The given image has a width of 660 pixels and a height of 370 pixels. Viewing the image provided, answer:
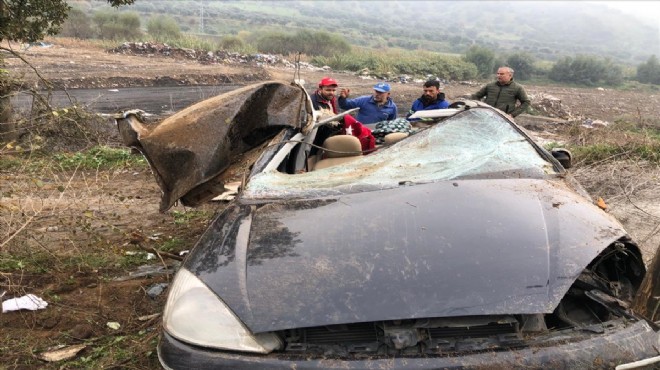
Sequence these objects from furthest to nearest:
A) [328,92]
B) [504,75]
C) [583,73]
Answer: [583,73] < [504,75] < [328,92]

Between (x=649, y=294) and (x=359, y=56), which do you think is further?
(x=359, y=56)

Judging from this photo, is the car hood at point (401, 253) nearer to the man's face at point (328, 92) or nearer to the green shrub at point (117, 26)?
the man's face at point (328, 92)

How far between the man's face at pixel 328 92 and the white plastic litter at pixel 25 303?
4.06 metres

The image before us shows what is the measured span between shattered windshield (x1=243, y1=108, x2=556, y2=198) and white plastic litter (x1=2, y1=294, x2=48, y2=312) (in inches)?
71.1

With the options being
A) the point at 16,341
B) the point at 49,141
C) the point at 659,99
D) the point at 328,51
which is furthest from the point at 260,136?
the point at 328,51

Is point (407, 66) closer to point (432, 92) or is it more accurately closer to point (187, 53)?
point (187, 53)

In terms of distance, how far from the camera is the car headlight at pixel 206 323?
1882 millimetres

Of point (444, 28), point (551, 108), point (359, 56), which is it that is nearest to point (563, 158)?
point (551, 108)

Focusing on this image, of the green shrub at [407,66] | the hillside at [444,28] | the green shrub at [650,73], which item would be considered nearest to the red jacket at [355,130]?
the green shrub at [407,66]

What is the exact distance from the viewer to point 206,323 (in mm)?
1949

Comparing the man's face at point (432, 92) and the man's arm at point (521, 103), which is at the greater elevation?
the man's face at point (432, 92)

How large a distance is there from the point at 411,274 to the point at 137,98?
48.8ft

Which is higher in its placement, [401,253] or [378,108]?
[401,253]

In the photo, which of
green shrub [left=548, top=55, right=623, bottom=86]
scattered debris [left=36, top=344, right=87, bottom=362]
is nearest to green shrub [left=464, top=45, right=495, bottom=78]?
green shrub [left=548, top=55, right=623, bottom=86]
